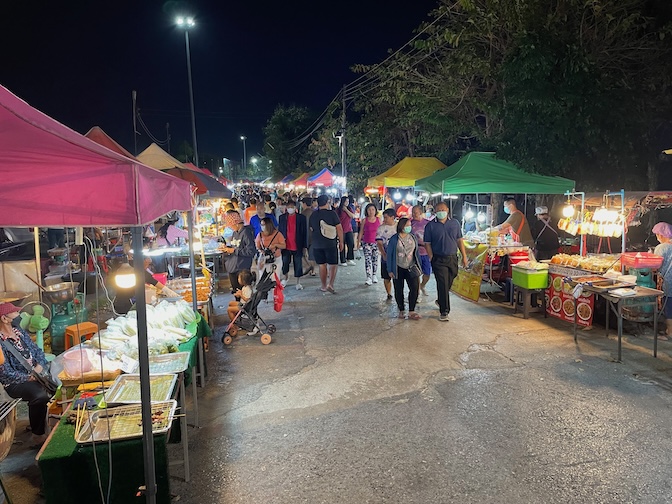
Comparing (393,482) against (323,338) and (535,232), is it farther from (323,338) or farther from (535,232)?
(535,232)

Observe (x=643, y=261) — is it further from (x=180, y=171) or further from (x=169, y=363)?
(x=180, y=171)

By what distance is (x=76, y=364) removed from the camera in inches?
169

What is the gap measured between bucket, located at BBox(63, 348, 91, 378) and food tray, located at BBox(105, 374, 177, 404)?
472 millimetres

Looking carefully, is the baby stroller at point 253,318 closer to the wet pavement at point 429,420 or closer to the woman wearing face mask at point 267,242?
the wet pavement at point 429,420

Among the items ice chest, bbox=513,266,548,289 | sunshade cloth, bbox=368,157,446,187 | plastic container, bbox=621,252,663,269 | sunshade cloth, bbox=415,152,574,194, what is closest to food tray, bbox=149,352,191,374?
ice chest, bbox=513,266,548,289

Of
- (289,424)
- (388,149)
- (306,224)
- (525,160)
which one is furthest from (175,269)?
(388,149)

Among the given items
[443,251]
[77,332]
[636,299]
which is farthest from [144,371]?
[636,299]

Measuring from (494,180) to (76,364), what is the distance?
806 cm

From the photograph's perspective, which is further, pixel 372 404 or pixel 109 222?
pixel 372 404

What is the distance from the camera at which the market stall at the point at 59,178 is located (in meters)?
2.46

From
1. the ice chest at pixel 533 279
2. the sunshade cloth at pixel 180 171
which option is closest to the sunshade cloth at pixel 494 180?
the ice chest at pixel 533 279

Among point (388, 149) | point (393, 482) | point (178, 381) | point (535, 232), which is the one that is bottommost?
point (393, 482)

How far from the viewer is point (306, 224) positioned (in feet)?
38.2

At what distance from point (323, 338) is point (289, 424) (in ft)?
9.02
